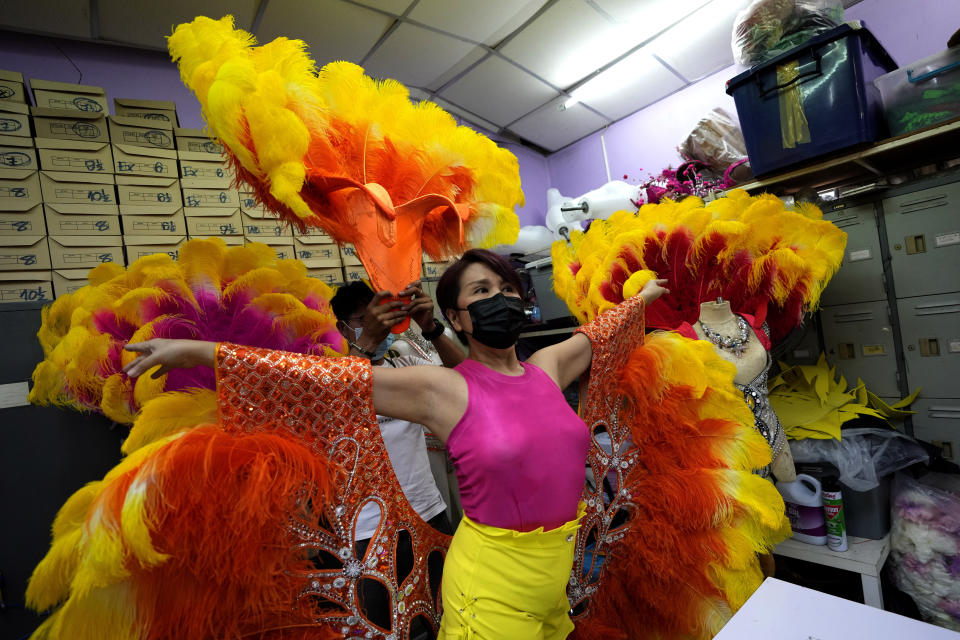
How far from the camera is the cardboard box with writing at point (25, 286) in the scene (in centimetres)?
176

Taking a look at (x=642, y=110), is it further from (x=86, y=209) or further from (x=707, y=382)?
(x=86, y=209)

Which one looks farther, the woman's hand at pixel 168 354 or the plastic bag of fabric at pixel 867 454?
the plastic bag of fabric at pixel 867 454

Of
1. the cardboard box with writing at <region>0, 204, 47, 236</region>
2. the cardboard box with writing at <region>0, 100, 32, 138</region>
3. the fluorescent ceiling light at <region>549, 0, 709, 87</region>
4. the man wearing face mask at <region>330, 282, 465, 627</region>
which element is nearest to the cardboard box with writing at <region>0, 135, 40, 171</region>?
the cardboard box with writing at <region>0, 100, 32, 138</region>

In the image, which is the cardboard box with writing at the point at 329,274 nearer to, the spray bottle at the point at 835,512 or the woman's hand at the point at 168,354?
the woman's hand at the point at 168,354

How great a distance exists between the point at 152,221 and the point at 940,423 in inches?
142


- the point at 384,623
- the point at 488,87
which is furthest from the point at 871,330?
the point at 488,87

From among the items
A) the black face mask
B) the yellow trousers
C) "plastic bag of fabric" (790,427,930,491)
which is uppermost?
the black face mask

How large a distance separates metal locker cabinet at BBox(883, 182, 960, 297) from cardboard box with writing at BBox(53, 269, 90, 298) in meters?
3.49

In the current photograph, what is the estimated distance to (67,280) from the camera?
1885 millimetres

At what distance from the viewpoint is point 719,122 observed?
103 inches

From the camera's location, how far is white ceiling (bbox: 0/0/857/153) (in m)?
2.36

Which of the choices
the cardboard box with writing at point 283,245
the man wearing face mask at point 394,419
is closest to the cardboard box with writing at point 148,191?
the cardboard box with writing at point 283,245

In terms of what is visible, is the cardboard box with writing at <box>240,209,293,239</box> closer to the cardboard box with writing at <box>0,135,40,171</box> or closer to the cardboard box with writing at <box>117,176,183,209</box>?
the cardboard box with writing at <box>117,176,183,209</box>

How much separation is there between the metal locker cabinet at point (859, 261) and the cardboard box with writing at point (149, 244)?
307cm
